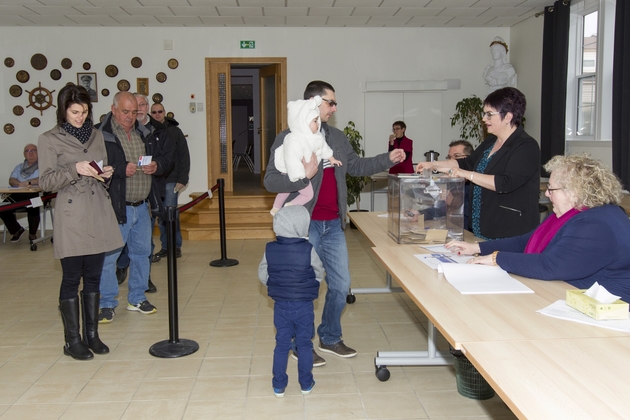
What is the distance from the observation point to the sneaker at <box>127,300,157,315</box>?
178 inches

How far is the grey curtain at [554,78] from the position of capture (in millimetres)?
7113

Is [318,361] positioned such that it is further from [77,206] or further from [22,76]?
[22,76]

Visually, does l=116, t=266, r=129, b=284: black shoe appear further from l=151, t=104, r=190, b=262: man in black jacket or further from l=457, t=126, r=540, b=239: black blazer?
l=457, t=126, r=540, b=239: black blazer

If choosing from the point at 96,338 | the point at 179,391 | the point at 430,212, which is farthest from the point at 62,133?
the point at 430,212

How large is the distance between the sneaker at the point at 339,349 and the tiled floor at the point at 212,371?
0.04 m

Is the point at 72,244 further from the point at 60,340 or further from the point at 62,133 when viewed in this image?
the point at 60,340

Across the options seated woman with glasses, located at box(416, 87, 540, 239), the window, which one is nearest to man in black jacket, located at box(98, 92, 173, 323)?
seated woman with glasses, located at box(416, 87, 540, 239)

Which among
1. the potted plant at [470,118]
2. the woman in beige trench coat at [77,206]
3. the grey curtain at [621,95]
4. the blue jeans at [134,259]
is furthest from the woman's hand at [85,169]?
the potted plant at [470,118]

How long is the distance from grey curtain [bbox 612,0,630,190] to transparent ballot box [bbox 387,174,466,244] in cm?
334

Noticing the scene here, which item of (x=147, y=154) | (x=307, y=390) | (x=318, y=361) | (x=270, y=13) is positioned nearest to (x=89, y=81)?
(x=270, y=13)

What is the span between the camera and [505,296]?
85.2 inches

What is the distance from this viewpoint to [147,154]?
4.44 metres

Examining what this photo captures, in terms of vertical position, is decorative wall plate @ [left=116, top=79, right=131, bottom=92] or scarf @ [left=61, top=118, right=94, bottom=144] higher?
decorative wall plate @ [left=116, top=79, right=131, bottom=92]

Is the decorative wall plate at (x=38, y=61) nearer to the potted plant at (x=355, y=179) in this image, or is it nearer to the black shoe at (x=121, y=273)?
the potted plant at (x=355, y=179)
